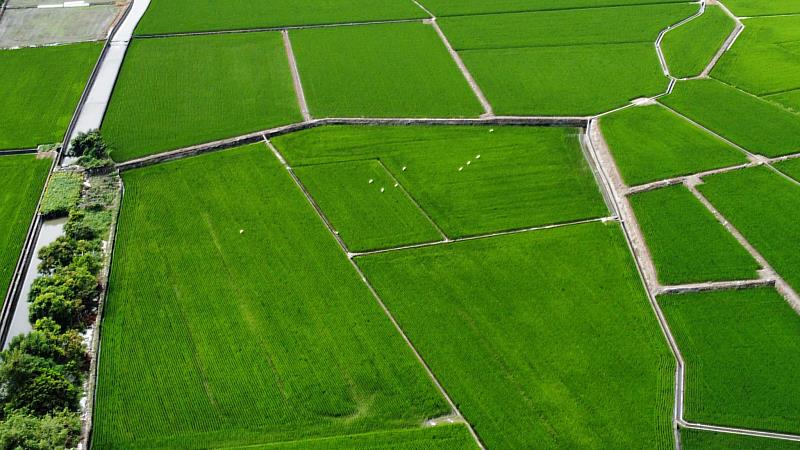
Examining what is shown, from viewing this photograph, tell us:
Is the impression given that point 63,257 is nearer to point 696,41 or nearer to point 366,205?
point 366,205

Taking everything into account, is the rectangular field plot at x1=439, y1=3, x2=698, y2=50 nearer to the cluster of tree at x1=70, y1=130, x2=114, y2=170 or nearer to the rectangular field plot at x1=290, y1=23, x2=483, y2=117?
the rectangular field plot at x1=290, y1=23, x2=483, y2=117

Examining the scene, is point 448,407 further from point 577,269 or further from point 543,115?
point 543,115

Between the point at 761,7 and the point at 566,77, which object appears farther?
the point at 761,7

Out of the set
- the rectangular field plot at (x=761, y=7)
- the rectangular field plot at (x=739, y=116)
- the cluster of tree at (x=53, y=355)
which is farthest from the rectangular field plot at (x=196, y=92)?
the rectangular field plot at (x=761, y=7)

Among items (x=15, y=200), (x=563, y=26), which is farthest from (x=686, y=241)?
(x=15, y=200)

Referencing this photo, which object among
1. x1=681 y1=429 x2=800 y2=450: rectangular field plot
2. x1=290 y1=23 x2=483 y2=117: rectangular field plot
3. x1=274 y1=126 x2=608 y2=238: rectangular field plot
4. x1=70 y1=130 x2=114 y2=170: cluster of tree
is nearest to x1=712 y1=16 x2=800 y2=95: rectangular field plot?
x1=274 y1=126 x2=608 y2=238: rectangular field plot

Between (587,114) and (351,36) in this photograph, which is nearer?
(587,114)

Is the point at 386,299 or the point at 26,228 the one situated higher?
the point at 26,228

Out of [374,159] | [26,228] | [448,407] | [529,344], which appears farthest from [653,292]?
[26,228]
